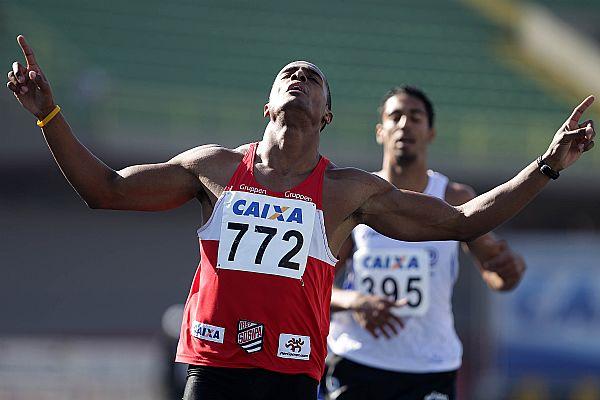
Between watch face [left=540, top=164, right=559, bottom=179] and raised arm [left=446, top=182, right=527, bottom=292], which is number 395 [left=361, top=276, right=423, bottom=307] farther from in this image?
watch face [left=540, top=164, right=559, bottom=179]

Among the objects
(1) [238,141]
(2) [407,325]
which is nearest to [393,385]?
(2) [407,325]

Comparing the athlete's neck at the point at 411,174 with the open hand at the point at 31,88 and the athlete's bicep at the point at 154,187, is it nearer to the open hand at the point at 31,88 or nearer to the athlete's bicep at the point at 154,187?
the athlete's bicep at the point at 154,187

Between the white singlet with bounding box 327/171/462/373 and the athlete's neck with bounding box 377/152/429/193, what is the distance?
0.37 m

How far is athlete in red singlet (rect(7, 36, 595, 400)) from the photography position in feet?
14.5

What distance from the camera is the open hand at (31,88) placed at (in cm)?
440

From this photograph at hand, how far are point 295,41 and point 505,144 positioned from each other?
4390 mm

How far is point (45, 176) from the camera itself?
1519 centimetres

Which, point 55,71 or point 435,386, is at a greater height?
point 55,71

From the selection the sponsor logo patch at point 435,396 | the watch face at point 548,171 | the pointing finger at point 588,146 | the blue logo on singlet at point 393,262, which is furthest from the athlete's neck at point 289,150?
the sponsor logo patch at point 435,396

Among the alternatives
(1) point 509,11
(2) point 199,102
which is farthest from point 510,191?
(1) point 509,11

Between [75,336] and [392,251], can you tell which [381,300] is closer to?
[392,251]

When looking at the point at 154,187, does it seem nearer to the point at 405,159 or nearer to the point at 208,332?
the point at 208,332

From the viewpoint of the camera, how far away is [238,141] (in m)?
15.5

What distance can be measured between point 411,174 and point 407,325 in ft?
2.97
